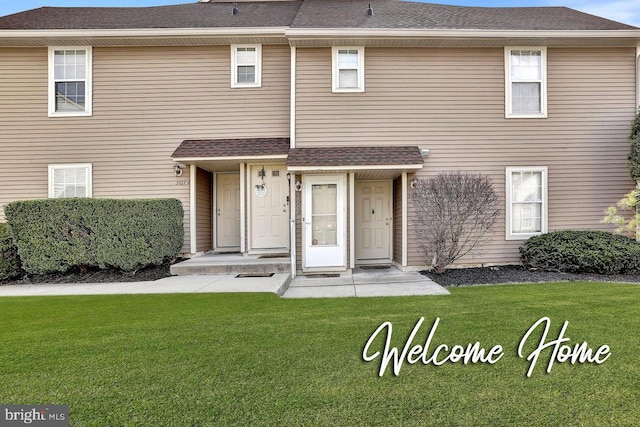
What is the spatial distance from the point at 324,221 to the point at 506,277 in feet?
12.4

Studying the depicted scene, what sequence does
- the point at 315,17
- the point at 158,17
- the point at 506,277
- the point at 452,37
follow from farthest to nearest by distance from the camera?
the point at 158,17
the point at 315,17
the point at 452,37
the point at 506,277

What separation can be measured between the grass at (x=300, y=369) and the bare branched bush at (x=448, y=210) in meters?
2.52

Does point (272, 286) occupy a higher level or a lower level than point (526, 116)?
lower

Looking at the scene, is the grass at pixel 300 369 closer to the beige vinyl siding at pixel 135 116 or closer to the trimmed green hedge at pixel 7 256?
the trimmed green hedge at pixel 7 256

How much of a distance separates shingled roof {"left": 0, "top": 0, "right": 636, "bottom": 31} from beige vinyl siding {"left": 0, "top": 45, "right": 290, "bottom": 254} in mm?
795

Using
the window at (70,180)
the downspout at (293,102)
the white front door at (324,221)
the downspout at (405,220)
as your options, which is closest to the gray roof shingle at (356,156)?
the downspout at (293,102)

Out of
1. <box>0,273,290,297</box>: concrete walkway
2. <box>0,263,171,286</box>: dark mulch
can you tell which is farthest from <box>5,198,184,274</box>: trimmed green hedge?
<box>0,273,290,297</box>: concrete walkway

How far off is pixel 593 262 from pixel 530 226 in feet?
5.04

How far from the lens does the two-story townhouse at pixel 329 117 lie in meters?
7.88

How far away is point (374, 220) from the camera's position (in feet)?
29.3

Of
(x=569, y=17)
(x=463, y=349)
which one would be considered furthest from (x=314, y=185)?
(x=569, y=17)

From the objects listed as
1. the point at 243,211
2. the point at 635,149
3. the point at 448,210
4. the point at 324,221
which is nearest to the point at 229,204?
the point at 243,211

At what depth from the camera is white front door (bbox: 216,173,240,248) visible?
9562 mm

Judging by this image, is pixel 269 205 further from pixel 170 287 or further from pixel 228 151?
pixel 170 287
